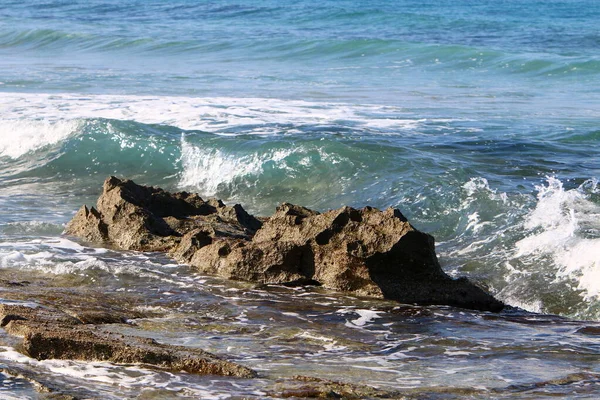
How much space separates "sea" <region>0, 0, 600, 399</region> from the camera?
5.29m

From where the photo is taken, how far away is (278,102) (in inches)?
693

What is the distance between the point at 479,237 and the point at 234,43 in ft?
70.4

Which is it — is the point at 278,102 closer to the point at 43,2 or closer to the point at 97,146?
the point at 97,146

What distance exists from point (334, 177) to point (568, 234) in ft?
13.1

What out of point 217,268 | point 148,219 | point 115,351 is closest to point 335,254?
point 217,268

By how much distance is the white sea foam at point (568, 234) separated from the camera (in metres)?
7.77

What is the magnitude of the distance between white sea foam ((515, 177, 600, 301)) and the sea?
26 millimetres

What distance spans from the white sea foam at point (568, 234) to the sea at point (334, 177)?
26 mm

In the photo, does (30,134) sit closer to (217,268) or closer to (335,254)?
(217,268)

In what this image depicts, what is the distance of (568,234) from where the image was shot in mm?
8484

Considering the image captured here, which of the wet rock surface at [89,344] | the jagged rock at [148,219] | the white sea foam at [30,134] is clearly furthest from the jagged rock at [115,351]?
the white sea foam at [30,134]

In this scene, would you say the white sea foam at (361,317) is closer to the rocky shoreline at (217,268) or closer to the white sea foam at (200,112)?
the rocky shoreline at (217,268)

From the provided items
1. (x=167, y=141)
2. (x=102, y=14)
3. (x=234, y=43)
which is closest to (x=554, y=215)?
(x=167, y=141)

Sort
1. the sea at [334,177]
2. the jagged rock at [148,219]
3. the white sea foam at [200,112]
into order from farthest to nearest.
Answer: the white sea foam at [200,112]
the jagged rock at [148,219]
the sea at [334,177]
